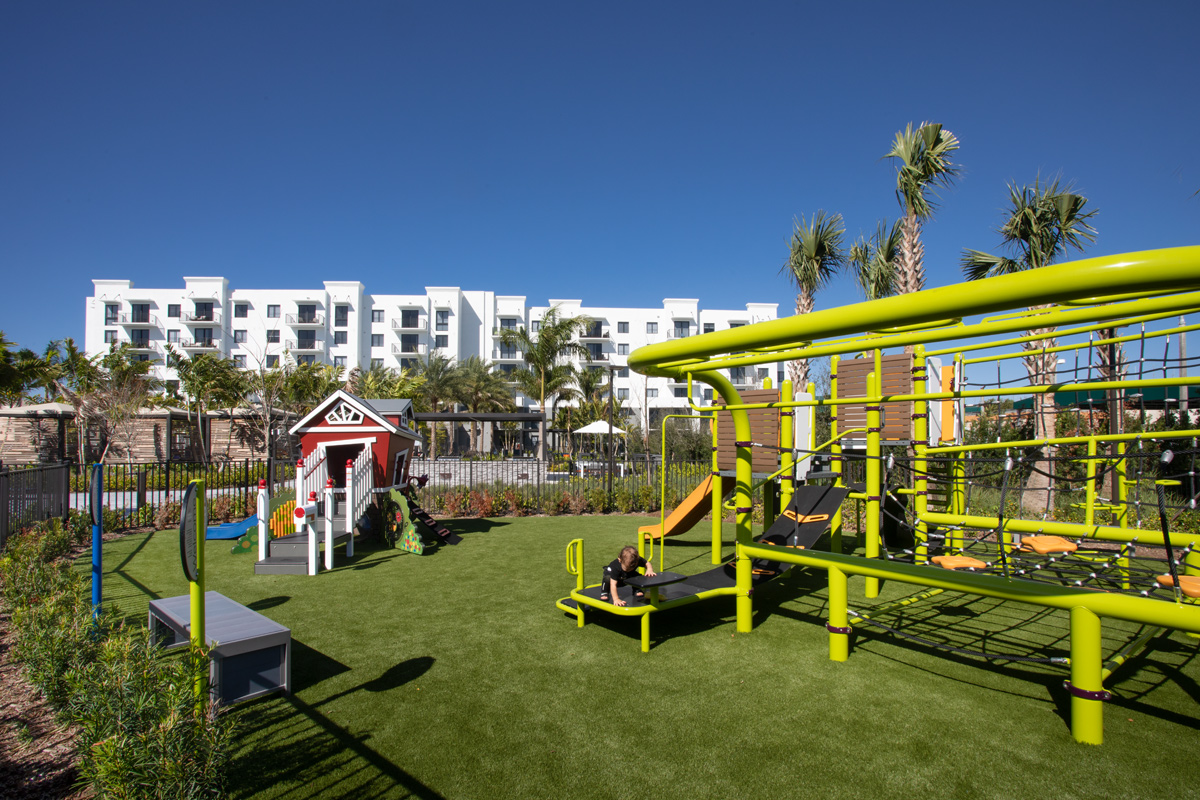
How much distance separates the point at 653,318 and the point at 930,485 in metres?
58.7

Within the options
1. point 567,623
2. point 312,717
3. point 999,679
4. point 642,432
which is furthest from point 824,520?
point 642,432

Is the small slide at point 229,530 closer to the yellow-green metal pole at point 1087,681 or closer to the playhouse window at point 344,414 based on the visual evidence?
the playhouse window at point 344,414

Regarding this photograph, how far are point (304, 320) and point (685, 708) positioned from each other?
214ft

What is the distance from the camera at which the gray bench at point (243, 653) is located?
13.9 ft

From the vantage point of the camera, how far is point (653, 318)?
68062 mm

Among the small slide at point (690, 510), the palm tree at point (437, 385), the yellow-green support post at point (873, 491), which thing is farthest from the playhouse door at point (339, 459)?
the palm tree at point (437, 385)

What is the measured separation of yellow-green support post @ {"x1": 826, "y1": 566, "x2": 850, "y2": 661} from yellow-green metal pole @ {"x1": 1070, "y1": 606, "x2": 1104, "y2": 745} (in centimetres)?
166

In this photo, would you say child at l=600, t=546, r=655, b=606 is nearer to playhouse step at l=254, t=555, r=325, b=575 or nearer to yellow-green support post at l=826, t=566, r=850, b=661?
yellow-green support post at l=826, t=566, r=850, b=661

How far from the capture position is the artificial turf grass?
348 centimetres

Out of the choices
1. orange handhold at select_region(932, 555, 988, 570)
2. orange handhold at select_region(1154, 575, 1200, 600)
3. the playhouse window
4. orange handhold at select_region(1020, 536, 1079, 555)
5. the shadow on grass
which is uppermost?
the playhouse window

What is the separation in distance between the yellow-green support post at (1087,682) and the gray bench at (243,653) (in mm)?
5392

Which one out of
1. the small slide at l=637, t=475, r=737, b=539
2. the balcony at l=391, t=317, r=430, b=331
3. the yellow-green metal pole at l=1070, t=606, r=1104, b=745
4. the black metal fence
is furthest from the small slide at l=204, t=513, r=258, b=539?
the balcony at l=391, t=317, r=430, b=331

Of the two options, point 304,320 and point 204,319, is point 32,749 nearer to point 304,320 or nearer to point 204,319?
point 304,320

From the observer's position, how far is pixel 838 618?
17.5 feet
